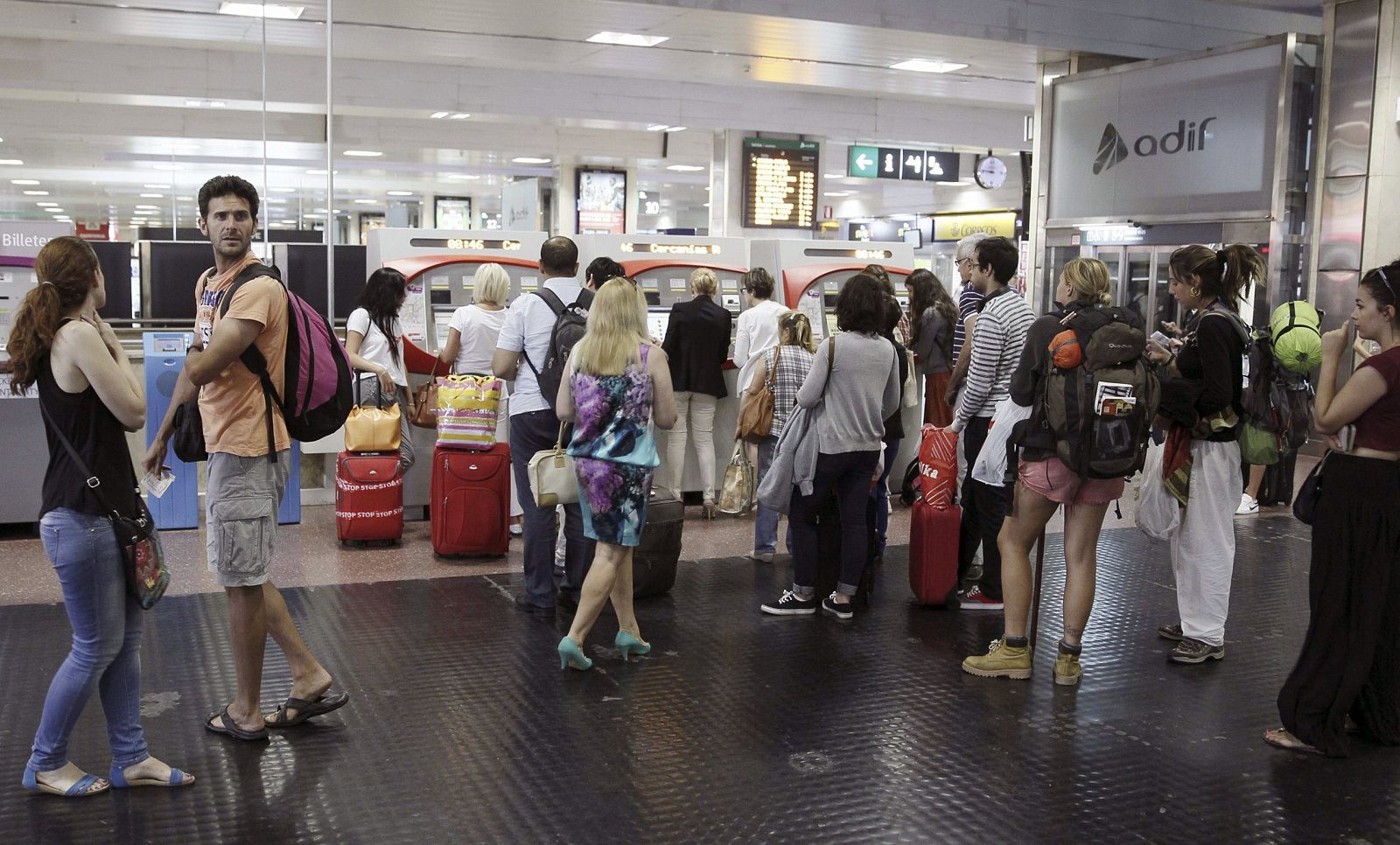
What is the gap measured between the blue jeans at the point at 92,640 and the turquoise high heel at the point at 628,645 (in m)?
1.68

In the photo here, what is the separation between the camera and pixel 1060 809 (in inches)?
129

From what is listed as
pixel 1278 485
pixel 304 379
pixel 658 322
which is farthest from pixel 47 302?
pixel 1278 485

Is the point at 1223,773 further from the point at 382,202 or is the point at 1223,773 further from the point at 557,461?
the point at 382,202

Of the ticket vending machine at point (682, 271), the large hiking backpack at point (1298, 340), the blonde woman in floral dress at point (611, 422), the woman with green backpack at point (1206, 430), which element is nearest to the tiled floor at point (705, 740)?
the woman with green backpack at point (1206, 430)

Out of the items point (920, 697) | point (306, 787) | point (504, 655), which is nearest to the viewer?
point (306, 787)

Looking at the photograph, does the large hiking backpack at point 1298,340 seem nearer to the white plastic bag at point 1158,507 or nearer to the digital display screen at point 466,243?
the white plastic bag at point 1158,507

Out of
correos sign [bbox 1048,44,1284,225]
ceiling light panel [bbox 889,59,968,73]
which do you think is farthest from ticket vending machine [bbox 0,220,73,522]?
correos sign [bbox 1048,44,1284,225]

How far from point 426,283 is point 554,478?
2838 mm

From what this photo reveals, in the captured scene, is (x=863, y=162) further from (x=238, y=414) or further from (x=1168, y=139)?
(x=238, y=414)

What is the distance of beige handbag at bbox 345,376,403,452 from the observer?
236 inches

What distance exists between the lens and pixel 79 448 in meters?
3.00

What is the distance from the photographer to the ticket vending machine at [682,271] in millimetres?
7285

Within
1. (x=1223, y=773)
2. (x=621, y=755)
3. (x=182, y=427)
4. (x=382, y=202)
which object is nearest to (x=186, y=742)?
(x=182, y=427)

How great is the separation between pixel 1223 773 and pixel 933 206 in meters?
23.9
